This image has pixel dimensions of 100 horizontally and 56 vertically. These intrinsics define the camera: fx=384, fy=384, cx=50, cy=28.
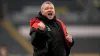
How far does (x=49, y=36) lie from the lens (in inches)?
146

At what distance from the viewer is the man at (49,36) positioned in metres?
3.69

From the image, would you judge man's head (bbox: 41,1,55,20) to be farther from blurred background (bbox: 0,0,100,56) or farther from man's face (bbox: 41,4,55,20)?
blurred background (bbox: 0,0,100,56)

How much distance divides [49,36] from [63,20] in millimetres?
8630

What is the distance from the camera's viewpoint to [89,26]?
1262cm

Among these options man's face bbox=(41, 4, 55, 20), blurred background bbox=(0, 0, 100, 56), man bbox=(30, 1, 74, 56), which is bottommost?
blurred background bbox=(0, 0, 100, 56)

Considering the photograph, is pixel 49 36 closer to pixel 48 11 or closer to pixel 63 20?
pixel 48 11

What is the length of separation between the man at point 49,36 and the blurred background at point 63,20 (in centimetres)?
824

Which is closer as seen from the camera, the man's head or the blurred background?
the man's head

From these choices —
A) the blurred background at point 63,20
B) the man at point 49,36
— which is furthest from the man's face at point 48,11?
the blurred background at point 63,20

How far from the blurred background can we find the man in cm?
824

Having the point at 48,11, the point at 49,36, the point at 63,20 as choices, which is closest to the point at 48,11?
the point at 48,11

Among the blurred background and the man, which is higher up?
the man

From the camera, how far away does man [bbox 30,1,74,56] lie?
12.1ft

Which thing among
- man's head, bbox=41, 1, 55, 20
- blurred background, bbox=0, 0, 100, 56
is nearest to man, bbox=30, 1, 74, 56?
man's head, bbox=41, 1, 55, 20
